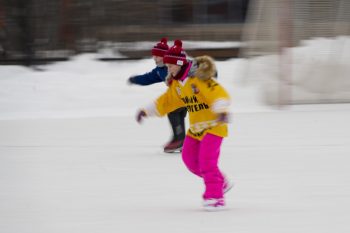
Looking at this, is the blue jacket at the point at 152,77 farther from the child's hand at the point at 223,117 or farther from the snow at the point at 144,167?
the child's hand at the point at 223,117

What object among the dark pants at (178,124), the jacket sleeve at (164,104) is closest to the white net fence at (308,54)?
the dark pants at (178,124)

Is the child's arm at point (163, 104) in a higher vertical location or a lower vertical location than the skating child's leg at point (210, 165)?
higher

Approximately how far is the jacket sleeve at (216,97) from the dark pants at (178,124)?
2.92 metres

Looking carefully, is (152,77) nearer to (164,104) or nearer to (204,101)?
(164,104)

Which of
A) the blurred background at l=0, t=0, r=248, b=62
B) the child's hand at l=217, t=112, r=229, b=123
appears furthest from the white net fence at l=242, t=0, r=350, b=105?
the child's hand at l=217, t=112, r=229, b=123

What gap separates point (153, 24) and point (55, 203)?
34.6 ft

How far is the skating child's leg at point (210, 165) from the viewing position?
18.5 feet

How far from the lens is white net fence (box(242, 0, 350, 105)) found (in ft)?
38.2

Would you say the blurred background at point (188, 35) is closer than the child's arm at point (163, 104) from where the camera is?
No

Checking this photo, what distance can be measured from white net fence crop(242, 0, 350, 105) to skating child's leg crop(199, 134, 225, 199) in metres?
6.15

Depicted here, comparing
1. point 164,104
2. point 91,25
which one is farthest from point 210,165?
point 91,25

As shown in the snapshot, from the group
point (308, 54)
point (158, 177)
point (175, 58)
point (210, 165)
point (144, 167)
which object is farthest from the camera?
point (308, 54)

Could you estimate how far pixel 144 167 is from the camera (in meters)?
7.67

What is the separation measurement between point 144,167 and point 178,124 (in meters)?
1.11
